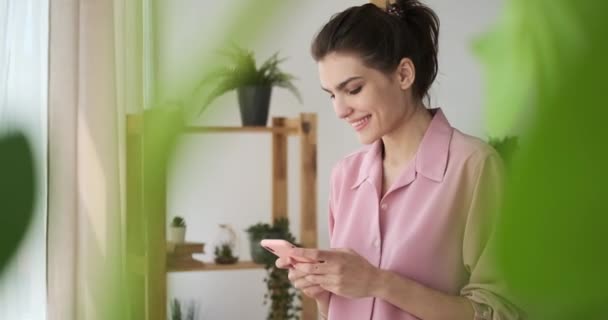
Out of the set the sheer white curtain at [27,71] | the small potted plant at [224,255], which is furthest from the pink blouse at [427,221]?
the small potted plant at [224,255]

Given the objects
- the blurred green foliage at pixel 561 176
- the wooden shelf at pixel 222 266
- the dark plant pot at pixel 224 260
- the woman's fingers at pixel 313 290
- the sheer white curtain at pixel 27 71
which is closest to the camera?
the blurred green foliage at pixel 561 176

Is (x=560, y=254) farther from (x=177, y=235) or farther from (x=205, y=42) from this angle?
(x=177, y=235)

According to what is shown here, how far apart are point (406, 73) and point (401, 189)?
14cm

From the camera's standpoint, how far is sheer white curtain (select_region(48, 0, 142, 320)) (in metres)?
0.11

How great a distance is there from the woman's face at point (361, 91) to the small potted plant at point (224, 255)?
122 cm

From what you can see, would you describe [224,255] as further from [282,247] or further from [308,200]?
[282,247]

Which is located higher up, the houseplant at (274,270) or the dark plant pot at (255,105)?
the dark plant pot at (255,105)

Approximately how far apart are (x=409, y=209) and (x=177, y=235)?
1059mm

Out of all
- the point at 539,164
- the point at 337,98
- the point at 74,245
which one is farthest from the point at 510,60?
the point at 337,98

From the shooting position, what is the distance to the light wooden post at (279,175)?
2.04 meters

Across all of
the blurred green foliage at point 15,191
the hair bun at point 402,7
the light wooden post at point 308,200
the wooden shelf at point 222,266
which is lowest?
the wooden shelf at point 222,266

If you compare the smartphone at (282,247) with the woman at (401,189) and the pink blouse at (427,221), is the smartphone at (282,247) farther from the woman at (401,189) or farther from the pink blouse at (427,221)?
the pink blouse at (427,221)

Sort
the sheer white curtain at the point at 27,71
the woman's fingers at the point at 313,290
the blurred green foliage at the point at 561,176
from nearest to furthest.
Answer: the blurred green foliage at the point at 561,176 → the sheer white curtain at the point at 27,71 → the woman's fingers at the point at 313,290

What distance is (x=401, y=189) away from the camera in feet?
2.50
